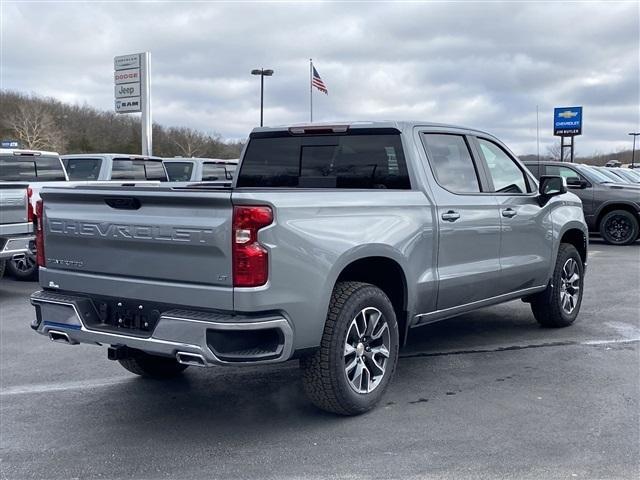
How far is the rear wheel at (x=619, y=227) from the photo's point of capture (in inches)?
595

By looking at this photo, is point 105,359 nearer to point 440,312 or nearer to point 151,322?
point 151,322

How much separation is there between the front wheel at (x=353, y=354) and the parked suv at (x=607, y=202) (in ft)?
37.2

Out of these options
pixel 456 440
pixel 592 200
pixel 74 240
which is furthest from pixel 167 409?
pixel 592 200

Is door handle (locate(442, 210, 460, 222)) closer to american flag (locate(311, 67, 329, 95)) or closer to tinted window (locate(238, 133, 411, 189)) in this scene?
tinted window (locate(238, 133, 411, 189))

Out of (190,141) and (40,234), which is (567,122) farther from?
(190,141)

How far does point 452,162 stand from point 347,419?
2265mm

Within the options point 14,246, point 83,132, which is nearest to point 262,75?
point 14,246

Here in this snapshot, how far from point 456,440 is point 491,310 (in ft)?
13.2

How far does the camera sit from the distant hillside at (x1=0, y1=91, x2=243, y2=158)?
7750 centimetres

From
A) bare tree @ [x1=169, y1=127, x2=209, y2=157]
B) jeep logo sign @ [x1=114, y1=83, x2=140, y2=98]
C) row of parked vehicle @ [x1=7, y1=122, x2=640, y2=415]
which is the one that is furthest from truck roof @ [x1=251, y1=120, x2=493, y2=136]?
bare tree @ [x1=169, y1=127, x2=209, y2=157]

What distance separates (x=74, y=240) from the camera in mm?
4395

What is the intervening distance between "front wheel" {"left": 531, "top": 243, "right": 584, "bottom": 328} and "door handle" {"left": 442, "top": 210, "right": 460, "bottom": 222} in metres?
1.96

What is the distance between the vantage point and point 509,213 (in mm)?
5969

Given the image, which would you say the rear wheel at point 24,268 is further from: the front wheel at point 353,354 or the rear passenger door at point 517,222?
the front wheel at point 353,354
